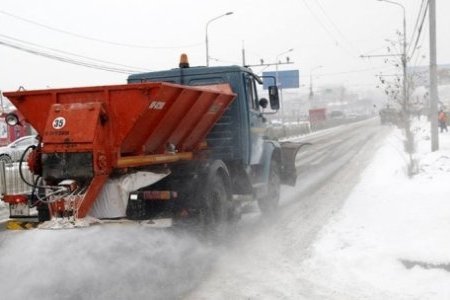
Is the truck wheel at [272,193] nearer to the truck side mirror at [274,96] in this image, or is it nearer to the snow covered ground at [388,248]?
the truck side mirror at [274,96]

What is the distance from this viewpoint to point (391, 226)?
776 cm

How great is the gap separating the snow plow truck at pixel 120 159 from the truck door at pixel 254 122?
815 mm

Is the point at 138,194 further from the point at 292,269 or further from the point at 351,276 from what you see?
the point at 351,276

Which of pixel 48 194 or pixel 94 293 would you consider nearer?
pixel 94 293

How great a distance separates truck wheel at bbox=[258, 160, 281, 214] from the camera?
10.1m

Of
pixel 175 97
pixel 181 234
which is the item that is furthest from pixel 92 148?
pixel 181 234

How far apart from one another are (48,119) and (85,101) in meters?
0.46

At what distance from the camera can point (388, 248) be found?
675 centimetres

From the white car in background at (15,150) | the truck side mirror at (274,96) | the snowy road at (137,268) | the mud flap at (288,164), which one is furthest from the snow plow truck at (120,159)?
the white car in background at (15,150)

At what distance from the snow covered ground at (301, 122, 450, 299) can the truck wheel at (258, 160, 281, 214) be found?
1350mm

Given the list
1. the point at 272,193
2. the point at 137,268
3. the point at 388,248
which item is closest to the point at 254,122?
the point at 272,193

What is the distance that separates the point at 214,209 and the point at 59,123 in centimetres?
246

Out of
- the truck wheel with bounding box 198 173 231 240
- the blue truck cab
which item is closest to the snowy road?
the truck wheel with bounding box 198 173 231 240

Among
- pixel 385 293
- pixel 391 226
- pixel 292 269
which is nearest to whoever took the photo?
pixel 385 293
